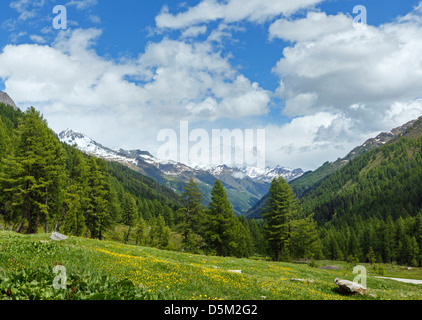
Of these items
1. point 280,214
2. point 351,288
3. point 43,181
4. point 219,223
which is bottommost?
point 351,288

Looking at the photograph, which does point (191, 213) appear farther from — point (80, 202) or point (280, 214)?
point (80, 202)

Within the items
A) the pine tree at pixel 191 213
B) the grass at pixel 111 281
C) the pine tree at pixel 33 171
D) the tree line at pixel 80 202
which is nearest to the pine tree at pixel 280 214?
the tree line at pixel 80 202

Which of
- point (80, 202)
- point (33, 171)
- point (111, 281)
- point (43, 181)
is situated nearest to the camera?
point (111, 281)

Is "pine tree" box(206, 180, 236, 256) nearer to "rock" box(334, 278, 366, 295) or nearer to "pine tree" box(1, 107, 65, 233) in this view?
"pine tree" box(1, 107, 65, 233)

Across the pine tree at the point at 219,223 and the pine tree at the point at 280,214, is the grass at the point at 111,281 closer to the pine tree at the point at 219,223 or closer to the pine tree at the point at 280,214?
the pine tree at the point at 280,214

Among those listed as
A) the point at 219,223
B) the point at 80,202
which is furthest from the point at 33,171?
the point at 219,223

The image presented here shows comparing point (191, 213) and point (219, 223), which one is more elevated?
point (191, 213)

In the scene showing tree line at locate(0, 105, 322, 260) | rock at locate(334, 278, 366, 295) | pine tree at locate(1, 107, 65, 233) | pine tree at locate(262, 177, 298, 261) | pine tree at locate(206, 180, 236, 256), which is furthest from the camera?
pine tree at locate(206, 180, 236, 256)

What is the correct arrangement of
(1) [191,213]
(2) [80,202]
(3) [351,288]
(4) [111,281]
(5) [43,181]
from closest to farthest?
(4) [111,281] < (3) [351,288] < (5) [43,181] < (2) [80,202] < (1) [191,213]

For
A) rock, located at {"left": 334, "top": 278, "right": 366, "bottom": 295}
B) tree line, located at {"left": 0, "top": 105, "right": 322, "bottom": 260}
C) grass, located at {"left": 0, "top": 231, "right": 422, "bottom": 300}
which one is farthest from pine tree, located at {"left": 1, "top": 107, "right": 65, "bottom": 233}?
rock, located at {"left": 334, "top": 278, "right": 366, "bottom": 295}
